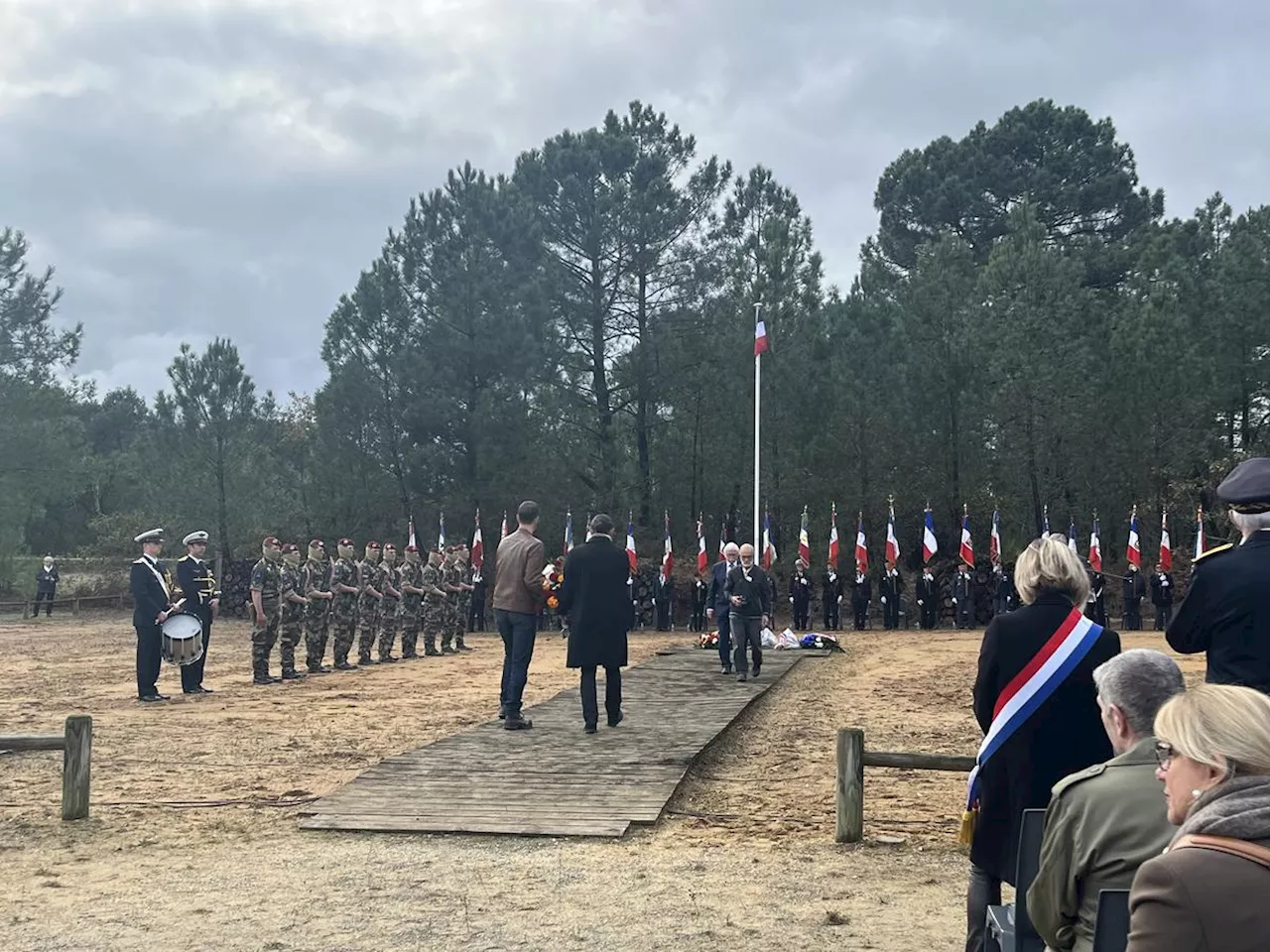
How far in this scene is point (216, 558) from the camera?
124 ft

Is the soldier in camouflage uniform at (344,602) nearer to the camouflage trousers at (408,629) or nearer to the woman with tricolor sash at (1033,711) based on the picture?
the camouflage trousers at (408,629)

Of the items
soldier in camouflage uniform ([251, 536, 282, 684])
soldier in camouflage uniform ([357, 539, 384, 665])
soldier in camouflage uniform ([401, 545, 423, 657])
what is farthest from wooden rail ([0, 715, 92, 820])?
soldier in camouflage uniform ([401, 545, 423, 657])

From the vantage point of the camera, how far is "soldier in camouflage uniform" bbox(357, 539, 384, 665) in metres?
20.2

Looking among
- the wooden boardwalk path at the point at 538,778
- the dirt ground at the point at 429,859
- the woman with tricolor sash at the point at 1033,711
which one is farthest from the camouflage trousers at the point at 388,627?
the woman with tricolor sash at the point at 1033,711

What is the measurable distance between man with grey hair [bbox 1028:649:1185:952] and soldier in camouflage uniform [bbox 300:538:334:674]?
1540 cm

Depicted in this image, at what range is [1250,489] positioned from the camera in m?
4.47

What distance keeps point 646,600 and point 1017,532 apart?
1262cm

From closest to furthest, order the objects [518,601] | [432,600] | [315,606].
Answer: [518,601], [315,606], [432,600]

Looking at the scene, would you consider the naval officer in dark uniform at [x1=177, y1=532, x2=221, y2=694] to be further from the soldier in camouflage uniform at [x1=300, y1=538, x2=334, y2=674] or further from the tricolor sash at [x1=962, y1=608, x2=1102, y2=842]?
the tricolor sash at [x1=962, y1=608, x2=1102, y2=842]

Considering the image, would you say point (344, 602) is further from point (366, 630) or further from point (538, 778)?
point (538, 778)

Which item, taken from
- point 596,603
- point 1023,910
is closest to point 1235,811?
point 1023,910

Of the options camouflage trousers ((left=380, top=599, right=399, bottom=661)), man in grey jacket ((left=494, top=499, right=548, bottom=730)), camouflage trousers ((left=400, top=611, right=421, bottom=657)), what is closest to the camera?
man in grey jacket ((left=494, top=499, right=548, bottom=730))

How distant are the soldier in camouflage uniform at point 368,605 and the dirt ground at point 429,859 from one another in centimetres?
741

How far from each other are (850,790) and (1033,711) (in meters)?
2.82
